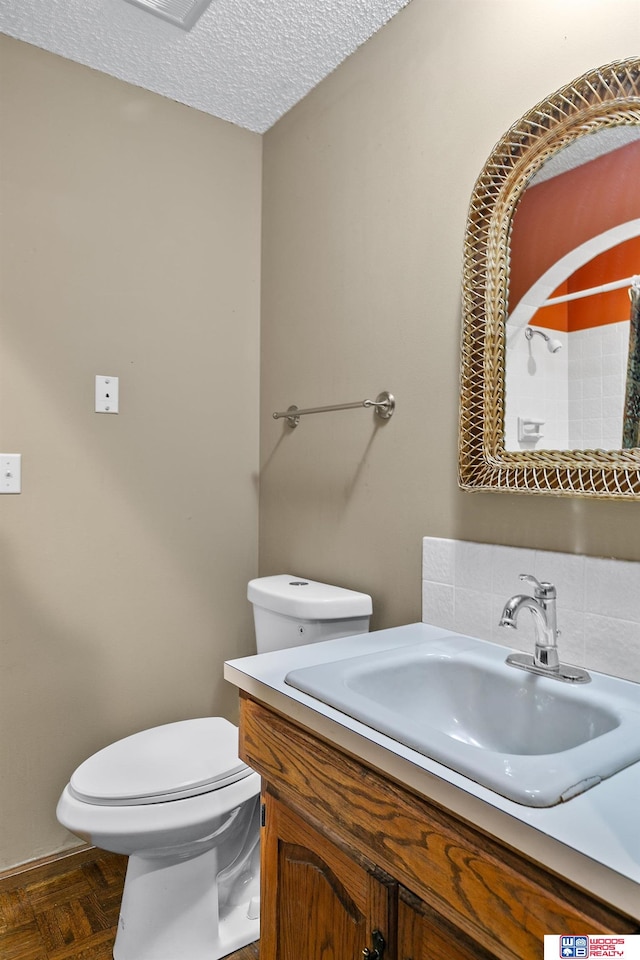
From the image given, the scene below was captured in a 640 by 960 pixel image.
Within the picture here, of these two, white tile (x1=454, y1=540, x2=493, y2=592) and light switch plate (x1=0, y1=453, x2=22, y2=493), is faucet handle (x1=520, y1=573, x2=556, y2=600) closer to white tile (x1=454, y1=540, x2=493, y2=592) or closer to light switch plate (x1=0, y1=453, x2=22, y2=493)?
white tile (x1=454, y1=540, x2=493, y2=592)

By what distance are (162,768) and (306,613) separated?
1.62ft

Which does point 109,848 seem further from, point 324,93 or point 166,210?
point 324,93

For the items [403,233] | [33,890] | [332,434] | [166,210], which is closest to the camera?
[403,233]

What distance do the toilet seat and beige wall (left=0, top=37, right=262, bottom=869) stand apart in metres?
0.30

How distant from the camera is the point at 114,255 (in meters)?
1.86

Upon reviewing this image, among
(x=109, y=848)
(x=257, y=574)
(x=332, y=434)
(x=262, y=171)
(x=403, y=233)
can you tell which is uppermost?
(x=262, y=171)

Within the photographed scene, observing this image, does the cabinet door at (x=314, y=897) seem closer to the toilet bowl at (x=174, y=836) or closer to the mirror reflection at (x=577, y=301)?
the toilet bowl at (x=174, y=836)

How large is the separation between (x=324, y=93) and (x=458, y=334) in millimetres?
990

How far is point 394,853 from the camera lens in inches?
30.4

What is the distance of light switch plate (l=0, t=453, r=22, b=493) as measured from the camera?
168 cm

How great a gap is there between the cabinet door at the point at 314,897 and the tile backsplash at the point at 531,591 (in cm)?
53

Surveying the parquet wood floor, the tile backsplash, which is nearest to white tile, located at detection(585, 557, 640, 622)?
the tile backsplash

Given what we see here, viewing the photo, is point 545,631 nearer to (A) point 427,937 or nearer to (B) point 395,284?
(A) point 427,937

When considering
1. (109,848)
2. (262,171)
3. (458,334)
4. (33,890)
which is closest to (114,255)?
Answer: (262,171)
